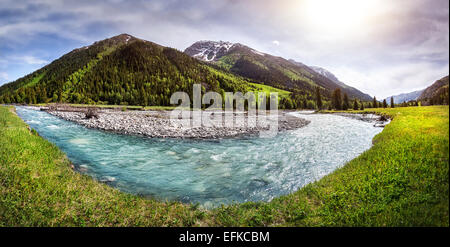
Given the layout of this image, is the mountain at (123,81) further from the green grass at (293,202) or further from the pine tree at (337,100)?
the green grass at (293,202)

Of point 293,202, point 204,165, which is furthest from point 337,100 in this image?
point 293,202

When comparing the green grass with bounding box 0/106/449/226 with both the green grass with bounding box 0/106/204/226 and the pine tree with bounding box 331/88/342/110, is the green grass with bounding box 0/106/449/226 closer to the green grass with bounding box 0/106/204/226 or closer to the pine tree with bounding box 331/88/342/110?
the green grass with bounding box 0/106/204/226

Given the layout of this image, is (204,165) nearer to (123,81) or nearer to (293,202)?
(293,202)

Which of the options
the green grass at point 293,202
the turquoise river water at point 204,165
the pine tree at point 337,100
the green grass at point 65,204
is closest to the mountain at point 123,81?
the pine tree at point 337,100

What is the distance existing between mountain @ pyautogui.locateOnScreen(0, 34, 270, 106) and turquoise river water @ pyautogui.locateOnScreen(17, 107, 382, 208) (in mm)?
84560

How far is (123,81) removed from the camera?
12569 cm

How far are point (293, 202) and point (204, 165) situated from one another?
270 inches

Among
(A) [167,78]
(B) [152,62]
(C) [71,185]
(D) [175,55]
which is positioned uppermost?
(D) [175,55]

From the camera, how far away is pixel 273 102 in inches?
4798

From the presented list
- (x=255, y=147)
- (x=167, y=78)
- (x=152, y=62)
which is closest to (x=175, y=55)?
(x=152, y=62)

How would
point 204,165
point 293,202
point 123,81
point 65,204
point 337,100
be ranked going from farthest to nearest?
point 123,81
point 337,100
point 204,165
point 293,202
point 65,204

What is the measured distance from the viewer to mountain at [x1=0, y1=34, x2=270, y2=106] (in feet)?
337
